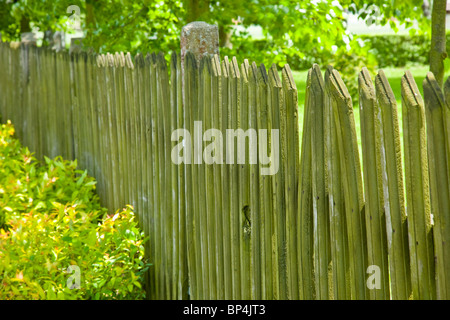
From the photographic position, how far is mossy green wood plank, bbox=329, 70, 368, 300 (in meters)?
2.23

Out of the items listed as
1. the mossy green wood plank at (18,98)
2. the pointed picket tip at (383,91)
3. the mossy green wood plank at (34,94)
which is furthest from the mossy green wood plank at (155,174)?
the mossy green wood plank at (18,98)

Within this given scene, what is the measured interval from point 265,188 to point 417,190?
90 centimetres

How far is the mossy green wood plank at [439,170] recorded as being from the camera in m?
1.88

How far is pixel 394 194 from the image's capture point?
6.79 ft

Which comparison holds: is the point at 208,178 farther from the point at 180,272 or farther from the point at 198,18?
the point at 198,18

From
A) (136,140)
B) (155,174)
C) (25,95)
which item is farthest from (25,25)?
(155,174)

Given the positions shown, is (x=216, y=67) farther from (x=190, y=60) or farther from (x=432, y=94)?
(x=432, y=94)

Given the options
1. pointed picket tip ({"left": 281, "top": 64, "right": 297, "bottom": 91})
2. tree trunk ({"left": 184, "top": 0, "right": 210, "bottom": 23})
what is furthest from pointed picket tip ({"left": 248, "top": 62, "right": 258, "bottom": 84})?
tree trunk ({"left": 184, "top": 0, "right": 210, "bottom": 23})

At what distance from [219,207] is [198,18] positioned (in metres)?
2.94

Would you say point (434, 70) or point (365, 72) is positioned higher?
point (434, 70)

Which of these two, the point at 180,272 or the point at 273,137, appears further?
the point at 180,272

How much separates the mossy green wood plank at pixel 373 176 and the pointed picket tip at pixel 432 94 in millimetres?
215
